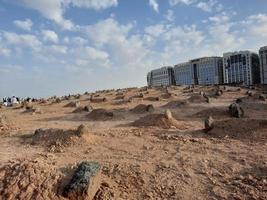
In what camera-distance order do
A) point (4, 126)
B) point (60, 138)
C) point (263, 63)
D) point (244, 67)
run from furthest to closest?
1. point (244, 67)
2. point (263, 63)
3. point (4, 126)
4. point (60, 138)

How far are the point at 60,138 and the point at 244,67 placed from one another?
8700 centimetres

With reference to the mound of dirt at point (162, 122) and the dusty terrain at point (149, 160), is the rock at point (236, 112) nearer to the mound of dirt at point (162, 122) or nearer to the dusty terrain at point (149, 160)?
the dusty terrain at point (149, 160)

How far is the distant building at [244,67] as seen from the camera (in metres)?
94.4

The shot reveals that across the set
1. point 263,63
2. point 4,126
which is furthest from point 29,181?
point 263,63

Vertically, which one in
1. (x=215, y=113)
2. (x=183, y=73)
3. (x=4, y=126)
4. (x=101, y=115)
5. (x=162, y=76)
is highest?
(x=183, y=73)

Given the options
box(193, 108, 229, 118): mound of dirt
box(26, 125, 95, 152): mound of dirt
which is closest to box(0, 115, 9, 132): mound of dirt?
box(26, 125, 95, 152): mound of dirt

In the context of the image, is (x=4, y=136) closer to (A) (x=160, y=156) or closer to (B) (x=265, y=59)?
(A) (x=160, y=156)

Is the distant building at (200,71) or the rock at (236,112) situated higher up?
the distant building at (200,71)

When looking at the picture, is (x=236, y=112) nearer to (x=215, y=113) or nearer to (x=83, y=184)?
(x=215, y=113)

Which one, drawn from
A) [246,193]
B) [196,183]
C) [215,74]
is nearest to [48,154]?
[196,183]

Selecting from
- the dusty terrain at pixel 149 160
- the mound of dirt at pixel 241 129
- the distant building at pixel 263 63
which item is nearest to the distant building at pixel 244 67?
the distant building at pixel 263 63

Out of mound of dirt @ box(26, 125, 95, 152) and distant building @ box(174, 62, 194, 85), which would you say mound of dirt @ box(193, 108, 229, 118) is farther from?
distant building @ box(174, 62, 194, 85)

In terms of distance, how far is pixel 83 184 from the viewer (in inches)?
343

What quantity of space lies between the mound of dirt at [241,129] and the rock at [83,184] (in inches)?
246
